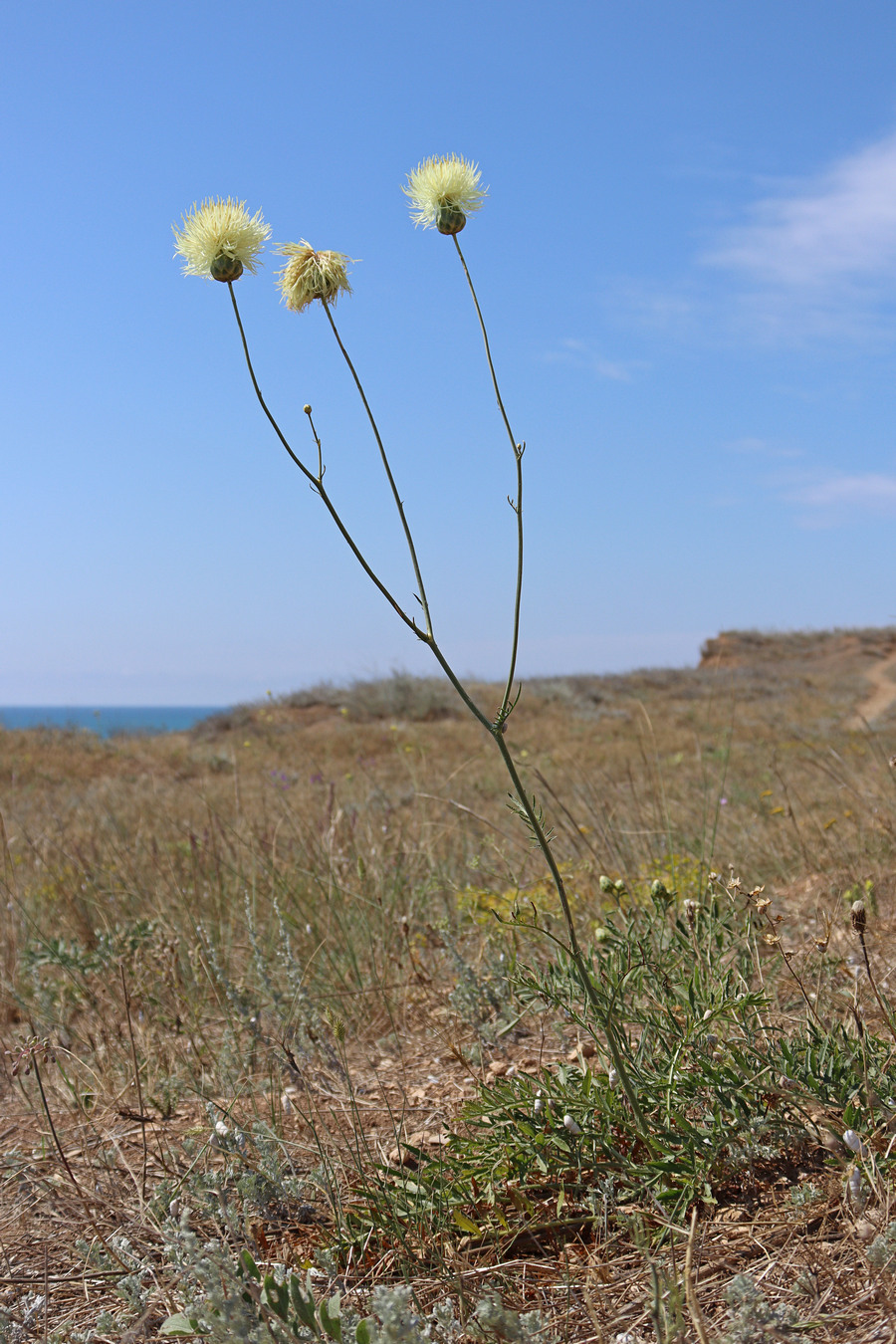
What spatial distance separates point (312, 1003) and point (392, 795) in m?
5.80

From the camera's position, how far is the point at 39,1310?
1.61 meters

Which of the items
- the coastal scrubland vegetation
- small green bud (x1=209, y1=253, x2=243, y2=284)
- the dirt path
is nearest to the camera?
the coastal scrubland vegetation

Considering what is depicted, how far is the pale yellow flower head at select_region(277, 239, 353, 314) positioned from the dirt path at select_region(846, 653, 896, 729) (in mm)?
13802

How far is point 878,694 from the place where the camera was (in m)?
22.9

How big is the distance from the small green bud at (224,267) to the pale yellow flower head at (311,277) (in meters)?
0.10

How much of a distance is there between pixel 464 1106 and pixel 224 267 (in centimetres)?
177

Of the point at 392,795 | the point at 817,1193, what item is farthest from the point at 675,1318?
the point at 392,795

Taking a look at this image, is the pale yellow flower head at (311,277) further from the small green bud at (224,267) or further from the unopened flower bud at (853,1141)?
the unopened flower bud at (853,1141)

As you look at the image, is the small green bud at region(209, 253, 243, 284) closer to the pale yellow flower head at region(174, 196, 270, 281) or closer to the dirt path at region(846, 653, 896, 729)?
the pale yellow flower head at region(174, 196, 270, 281)

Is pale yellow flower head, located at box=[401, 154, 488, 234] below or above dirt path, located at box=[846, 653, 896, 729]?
above

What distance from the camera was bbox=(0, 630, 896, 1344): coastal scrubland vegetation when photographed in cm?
143

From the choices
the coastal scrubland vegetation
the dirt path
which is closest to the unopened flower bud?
the coastal scrubland vegetation

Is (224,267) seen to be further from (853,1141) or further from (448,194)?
(853,1141)

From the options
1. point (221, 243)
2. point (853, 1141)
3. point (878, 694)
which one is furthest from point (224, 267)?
point (878, 694)
